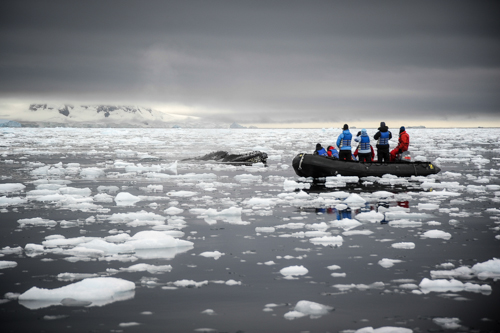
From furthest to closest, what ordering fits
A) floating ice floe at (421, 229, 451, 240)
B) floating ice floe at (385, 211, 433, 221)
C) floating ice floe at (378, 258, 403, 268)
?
floating ice floe at (385, 211, 433, 221) < floating ice floe at (421, 229, 451, 240) < floating ice floe at (378, 258, 403, 268)

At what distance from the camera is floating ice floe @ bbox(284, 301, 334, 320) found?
4.85 meters

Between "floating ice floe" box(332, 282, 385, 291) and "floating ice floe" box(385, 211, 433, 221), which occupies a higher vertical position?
"floating ice floe" box(385, 211, 433, 221)

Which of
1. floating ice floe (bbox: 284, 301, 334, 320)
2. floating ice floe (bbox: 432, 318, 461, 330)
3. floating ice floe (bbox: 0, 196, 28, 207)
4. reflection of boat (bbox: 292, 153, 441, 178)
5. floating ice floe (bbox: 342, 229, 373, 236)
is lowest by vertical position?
floating ice floe (bbox: 432, 318, 461, 330)

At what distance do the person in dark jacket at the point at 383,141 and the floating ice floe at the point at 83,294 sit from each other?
1387cm

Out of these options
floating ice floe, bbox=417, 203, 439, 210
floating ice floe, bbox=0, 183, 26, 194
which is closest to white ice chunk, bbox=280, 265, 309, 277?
floating ice floe, bbox=417, 203, 439, 210

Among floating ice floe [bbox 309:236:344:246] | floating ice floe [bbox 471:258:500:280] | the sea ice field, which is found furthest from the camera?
floating ice floe [bbox 309:236:344:246]

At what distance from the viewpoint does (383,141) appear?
59.8ft

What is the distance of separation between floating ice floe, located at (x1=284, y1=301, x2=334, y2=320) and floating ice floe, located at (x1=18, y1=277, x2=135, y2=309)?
1825mm

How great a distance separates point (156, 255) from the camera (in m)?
7.02

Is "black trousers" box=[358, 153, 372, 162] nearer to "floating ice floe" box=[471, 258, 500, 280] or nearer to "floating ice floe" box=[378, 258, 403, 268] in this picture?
"floating ice floe" box=[378, 258, 403, 268]

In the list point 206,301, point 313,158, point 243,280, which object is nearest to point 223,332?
point 206,301

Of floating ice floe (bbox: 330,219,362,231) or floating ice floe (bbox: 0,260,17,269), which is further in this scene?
floating ice floe (bbox: 330,219,362,231)

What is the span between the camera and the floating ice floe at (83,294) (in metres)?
5.17

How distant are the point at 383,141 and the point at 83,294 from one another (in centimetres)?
1486
